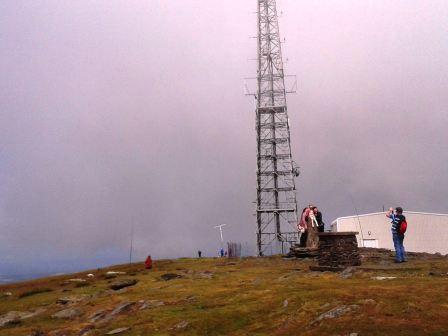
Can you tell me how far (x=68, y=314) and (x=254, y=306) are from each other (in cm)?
1048

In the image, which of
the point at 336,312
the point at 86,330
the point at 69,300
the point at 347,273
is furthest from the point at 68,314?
the point at 347,273

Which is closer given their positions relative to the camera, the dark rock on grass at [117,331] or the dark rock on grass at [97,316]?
the dark rock on grass at [117,331]

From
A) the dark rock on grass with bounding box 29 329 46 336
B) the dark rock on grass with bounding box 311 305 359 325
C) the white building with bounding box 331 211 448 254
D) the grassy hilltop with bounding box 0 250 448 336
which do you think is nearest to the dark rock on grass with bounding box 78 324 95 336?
the grassy hilltop with bounding box 0 250 448 336

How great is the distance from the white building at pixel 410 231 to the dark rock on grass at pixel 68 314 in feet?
142

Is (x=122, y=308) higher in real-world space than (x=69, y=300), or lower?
lower

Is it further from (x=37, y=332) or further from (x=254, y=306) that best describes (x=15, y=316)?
(x=254, y=306)

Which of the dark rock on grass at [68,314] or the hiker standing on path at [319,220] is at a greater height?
the hiker standing on path at [319,220]

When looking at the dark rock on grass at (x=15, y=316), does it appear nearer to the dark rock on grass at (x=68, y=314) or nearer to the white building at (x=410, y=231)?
the dark rock on grass at (x=68, y=314)

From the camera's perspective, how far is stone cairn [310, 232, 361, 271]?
27.4 metres

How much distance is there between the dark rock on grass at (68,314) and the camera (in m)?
21.7

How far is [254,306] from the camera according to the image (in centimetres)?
1809

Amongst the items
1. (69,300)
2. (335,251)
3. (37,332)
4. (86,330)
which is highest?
(335,251)

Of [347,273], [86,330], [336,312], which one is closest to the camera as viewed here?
[336,312]

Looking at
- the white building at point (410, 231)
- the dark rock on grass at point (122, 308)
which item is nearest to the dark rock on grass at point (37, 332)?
the dark rock on grass at point (122, 308)
